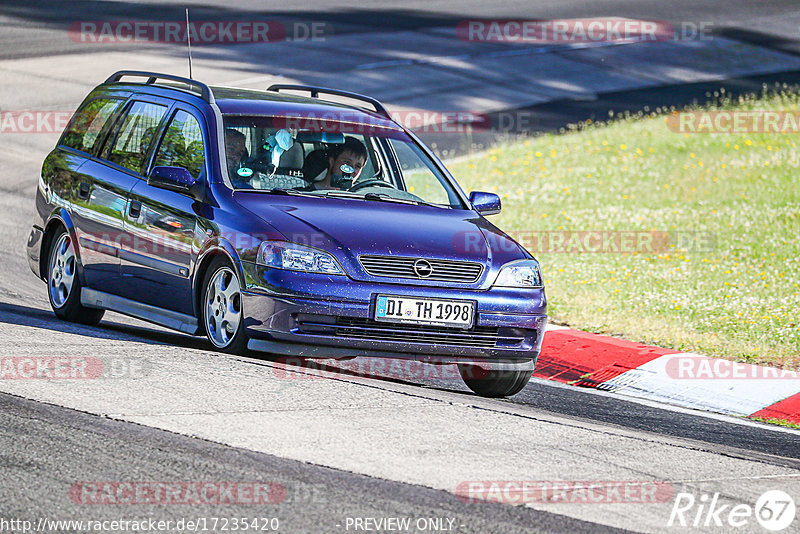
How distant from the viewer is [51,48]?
26.4m

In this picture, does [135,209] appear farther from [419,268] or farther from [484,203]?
[484,203]

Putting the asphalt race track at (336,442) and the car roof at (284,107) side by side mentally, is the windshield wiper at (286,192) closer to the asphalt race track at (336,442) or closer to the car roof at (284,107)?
the car roof at (284,107)

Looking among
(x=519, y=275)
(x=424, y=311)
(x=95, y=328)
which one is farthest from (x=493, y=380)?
(x=95, y=328)

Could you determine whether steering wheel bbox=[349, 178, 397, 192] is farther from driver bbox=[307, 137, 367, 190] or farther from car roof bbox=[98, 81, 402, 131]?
car roof bbox=[98, 81, 402, 131]

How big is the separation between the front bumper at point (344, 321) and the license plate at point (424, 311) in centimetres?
3

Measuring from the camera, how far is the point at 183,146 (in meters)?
8.93

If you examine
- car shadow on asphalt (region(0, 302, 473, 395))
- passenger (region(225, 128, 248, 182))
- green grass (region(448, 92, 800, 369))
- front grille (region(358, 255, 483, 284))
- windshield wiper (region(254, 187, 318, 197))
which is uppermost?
passenger (region(225, 128, 248, 182))

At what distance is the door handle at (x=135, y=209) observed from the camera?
8836mm

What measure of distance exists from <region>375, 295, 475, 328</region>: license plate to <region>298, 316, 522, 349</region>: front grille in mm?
40

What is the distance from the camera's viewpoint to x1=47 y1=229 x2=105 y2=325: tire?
31.4 feet

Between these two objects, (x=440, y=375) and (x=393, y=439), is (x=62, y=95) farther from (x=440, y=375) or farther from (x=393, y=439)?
(x=393, y=439)

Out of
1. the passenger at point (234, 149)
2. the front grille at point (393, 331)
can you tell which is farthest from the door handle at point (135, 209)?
the front grille at point (393, 331)

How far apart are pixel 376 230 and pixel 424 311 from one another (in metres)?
0.61

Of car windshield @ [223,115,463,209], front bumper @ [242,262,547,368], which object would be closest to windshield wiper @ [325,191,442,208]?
car windshield @ [223,115,463,209]
